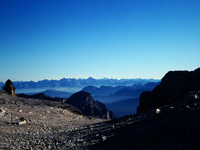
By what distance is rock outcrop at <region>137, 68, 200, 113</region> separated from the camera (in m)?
36.9

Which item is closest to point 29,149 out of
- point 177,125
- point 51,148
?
point 51,148

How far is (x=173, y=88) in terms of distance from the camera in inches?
1532

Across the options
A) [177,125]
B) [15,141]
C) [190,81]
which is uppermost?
[190,81]

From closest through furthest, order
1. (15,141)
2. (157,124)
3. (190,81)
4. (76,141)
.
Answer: (157,124), (76,141), (15,141), (190,81)

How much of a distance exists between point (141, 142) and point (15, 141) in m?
13.1

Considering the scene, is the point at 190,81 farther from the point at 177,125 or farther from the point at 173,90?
the point at 177,125

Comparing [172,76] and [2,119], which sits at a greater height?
[172,76]

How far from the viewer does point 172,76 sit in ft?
132

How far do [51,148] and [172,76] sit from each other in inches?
1147

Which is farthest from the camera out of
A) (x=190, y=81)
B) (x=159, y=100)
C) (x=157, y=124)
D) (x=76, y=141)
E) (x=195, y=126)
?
(x=159, y=100)

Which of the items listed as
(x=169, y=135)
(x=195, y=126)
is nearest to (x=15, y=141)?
(x=169, y=135)

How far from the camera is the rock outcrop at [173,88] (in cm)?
3688

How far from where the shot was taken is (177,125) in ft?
47.9

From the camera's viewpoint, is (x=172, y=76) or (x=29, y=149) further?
(x=172, y=76)
